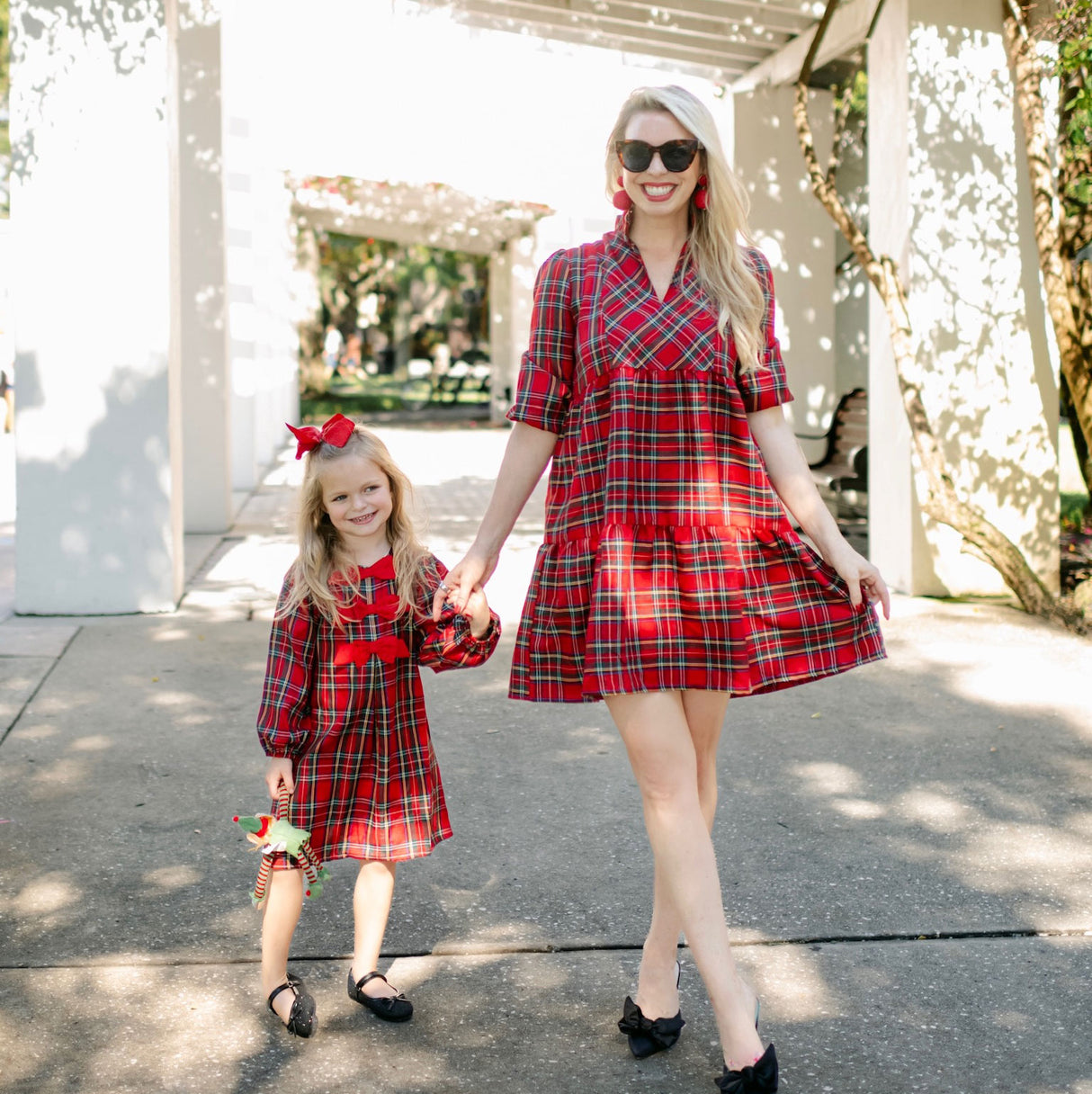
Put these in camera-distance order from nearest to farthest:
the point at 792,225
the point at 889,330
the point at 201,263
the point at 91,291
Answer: the point at 91,291
the point at 889,330
the point at 201,263
the point at 792,225

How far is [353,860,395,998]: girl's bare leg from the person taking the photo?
3.04m

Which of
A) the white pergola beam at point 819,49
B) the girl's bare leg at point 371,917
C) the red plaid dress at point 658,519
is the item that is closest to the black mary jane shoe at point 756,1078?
the red plaid dress at point 658,519

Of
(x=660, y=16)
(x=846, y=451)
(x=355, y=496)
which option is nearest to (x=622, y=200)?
(x=355, y=496)

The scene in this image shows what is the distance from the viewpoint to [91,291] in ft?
23.1

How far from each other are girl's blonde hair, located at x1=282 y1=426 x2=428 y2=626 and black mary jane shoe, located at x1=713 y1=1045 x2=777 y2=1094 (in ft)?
3.73

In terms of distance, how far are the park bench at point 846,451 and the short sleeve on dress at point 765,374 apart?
23.1ft

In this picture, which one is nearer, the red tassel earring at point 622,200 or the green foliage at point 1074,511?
the red tassel earring at point 622,200

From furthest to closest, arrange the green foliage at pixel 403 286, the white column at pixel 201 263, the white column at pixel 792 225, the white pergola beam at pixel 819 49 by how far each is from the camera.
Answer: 1. the green foliage at pixel 403 286
2. the white column at pixel 792 225
3. the white column at pixel 201 263
4. the white pergola beam at pixel 819 49

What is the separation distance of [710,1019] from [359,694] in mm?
1033

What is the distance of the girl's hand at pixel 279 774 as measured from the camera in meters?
2.95

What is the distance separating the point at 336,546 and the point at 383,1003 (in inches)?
38.8

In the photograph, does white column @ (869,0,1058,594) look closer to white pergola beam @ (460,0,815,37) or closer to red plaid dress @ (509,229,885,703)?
white pergola beam @ (460,0,815,37)

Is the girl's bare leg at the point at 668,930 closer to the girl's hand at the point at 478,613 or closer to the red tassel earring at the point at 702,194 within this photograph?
the girl's hand at the point at 478,613

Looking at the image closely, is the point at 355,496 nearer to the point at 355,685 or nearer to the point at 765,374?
the point at 355,685
